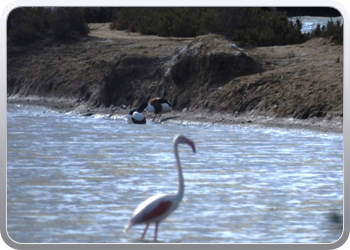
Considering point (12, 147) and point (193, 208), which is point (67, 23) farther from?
point (193, 208)

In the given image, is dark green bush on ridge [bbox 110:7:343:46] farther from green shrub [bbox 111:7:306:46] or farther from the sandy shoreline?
the sandy shoreline

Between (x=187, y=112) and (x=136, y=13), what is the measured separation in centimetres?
1150

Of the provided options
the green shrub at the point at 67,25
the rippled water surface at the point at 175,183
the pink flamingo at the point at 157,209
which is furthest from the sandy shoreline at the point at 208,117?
the pink flamingo at the point at 157,209

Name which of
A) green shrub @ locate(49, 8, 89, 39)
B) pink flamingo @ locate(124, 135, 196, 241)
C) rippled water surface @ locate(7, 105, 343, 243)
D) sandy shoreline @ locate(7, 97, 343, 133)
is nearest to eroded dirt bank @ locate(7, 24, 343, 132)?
sandy shoreline @ locate(7, 97, 343, 133)

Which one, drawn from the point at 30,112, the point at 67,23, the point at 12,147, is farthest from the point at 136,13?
the point at 12,147

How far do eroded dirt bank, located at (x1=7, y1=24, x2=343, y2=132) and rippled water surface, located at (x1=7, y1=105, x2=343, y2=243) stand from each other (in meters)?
1.10

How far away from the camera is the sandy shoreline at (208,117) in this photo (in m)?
16.4

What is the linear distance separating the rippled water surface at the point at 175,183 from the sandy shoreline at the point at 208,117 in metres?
0.39

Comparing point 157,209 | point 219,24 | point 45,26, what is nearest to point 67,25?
point 45,26

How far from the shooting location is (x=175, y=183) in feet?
34.3

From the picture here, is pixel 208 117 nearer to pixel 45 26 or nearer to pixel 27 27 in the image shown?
pixel 27 27

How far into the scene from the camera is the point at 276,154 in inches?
544
